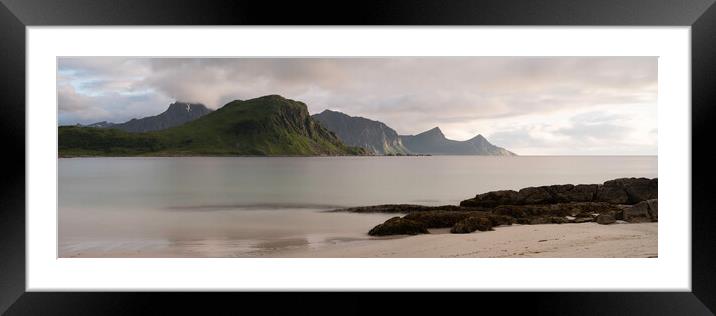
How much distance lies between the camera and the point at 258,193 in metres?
10.3

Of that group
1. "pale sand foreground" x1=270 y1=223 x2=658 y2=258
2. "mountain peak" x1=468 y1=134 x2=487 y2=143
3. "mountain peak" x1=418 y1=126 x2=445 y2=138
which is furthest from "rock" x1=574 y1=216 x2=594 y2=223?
"mountain peak" x1=418 y1=126 x2=445 y2=138

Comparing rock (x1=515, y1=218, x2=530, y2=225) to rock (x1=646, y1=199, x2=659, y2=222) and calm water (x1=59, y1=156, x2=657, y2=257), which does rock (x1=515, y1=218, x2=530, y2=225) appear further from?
calm water (x1=59, y1=156, x2=657, y2=257)

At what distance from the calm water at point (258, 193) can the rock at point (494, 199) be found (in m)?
1.37

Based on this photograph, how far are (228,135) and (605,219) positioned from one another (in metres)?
10.1

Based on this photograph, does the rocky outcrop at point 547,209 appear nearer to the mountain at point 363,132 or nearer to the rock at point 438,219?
the rock at point 438,219

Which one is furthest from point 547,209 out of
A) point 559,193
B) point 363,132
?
point 363,132

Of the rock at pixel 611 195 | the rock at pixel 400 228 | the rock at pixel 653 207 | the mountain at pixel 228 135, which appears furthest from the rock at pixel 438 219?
the mountain at pixel 228 135

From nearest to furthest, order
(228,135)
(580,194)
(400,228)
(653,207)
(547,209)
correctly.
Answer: (400,228)
(653,207)
(547,209)
(580,194)
(228,135)

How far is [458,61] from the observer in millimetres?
10273

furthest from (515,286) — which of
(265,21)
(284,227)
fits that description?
(284,227)

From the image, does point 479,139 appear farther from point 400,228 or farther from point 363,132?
point 400,228

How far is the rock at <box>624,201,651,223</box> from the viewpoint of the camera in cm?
584

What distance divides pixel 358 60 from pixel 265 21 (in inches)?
323

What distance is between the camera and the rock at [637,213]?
5.84 meters
